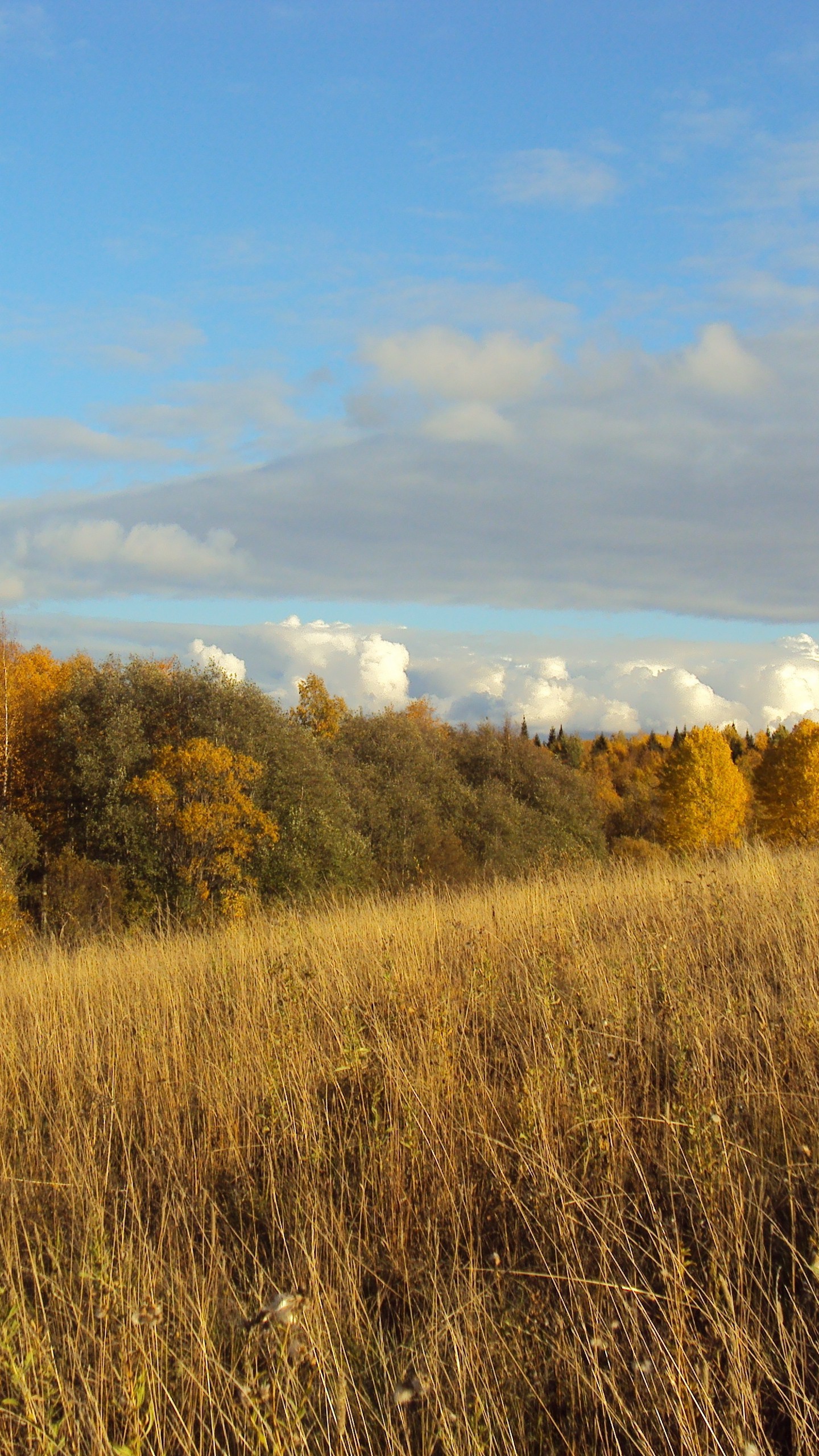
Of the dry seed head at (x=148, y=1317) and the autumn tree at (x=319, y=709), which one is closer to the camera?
the dry seed head at (x=148, y=1317)

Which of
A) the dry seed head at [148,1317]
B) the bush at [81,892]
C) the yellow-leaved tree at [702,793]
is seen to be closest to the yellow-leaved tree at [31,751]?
the bush at [81,892]

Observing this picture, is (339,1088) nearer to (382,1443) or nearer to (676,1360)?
(382,1443)

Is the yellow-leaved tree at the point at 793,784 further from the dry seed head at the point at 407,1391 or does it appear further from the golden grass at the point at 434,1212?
the dry seed head at the point at 407,1391

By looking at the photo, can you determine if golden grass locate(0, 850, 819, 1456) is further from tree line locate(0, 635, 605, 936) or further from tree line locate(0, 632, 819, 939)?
tree line locate(0, 635, 605, 936)

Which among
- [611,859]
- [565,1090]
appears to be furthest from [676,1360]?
[611,859]

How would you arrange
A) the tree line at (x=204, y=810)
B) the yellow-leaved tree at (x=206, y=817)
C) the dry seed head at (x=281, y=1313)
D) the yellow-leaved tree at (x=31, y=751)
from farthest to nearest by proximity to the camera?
1. the yellow-leaved tree at (x=31, y=751)
2. the yellow-leaved tree at (x=206, y=817)
3. the tree line at (x=204, y=810)
4. the dry seed head at (x=281, y=1313)

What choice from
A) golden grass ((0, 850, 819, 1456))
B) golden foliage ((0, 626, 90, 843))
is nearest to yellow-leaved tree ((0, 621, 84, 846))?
golden foliage ((0, 626, 90, 843))

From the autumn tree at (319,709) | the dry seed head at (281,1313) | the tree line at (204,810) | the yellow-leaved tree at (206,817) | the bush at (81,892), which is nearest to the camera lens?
the dry seed head at (281,1313)

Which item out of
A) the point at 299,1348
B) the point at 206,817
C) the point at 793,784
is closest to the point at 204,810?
the point at 206,817

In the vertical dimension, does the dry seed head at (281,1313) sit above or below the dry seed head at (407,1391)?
above

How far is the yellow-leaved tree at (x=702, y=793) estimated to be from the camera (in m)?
54.8

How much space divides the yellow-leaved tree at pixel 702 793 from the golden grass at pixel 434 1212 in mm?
50601

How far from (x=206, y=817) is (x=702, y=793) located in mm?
37392

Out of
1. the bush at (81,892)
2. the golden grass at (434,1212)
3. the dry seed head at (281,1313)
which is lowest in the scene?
the bush at (81,892)
